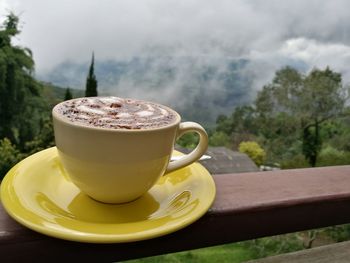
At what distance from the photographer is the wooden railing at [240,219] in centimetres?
25

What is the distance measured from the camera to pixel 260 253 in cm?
372

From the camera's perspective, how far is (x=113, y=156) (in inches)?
10.7

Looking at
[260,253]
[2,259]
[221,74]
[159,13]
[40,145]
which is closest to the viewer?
[2,259]

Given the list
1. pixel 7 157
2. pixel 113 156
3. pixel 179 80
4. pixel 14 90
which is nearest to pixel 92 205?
pixel 113 156

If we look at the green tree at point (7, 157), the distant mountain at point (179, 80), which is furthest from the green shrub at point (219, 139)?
the green tree at point (7, 157)

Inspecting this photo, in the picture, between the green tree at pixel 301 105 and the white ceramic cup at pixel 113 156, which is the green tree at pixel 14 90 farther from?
the white ceramic cup at pixel 113 156

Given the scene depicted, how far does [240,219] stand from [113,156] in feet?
0.38

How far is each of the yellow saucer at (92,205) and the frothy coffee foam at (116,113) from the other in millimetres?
63

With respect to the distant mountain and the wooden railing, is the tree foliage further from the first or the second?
the wooden railing

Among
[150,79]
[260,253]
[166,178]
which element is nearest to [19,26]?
[150,79]

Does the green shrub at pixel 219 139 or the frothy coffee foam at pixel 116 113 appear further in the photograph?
the green shrub at pixel 219 139

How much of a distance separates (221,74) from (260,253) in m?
10.6

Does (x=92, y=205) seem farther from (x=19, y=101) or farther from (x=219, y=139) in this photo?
(x=219, y=139)

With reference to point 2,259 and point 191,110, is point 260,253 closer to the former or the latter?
point 2,259
